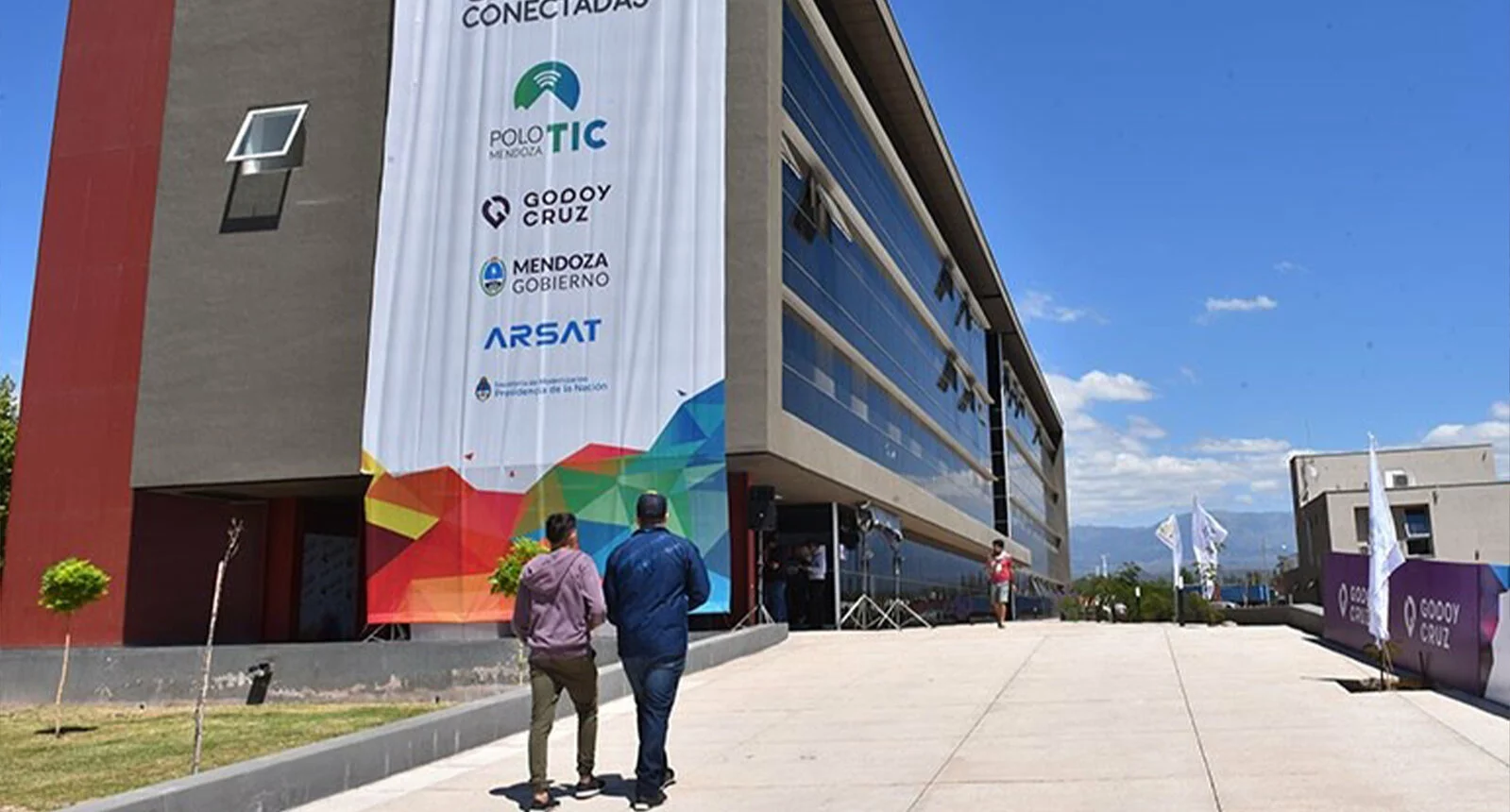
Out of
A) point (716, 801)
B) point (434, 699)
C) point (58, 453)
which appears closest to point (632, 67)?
point (434, 699)

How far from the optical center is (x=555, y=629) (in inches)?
322

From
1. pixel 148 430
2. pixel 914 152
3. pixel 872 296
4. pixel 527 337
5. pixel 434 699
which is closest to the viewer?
pixel 434 699

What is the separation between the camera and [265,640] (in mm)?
29141

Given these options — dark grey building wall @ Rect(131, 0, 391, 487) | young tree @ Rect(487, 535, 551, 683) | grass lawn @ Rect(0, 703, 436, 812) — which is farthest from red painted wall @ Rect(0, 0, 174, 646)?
young tree @ Rect(487, 535, 551, 683)

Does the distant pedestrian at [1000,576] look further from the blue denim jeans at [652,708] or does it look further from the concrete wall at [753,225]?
the blue denim jeans at [652,708]

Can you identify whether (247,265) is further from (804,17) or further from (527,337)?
(804,17)

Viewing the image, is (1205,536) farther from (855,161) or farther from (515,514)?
(515,514)

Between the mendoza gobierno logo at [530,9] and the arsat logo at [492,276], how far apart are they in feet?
16.9

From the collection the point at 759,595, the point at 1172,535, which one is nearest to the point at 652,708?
the point at 759,595

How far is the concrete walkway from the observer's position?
7.77 m

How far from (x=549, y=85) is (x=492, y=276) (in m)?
4.00

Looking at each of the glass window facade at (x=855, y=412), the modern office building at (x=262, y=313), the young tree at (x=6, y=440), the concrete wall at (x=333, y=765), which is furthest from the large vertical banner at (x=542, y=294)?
the young tree at (x=6, y=440)

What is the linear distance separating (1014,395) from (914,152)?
1300 inches

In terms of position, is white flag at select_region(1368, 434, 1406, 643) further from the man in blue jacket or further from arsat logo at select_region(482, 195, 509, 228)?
arsat logo at select_region(482, 195, 509, 228)
